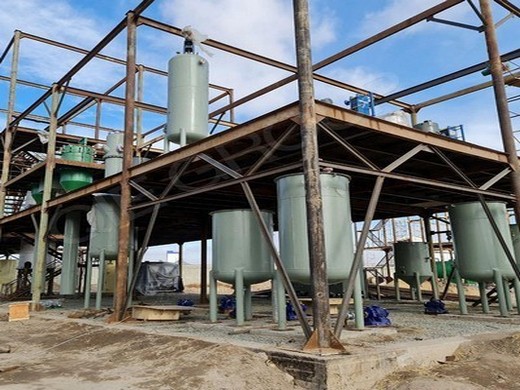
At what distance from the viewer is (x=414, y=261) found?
645 inches

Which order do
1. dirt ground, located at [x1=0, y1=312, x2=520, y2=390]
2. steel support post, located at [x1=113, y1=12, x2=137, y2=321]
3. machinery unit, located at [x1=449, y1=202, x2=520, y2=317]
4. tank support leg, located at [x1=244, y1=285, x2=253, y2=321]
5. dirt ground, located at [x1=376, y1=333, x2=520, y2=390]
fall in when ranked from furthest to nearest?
steel support post, located at [x1=113, y1=12, x2=137, y2=321], machinery unit, located at [x1=449, y1=202, x2=520, y2=317], tank support leg, located at [x1=244, y1=285, x2=253, y2=321], dirt ground, located at [x1=0, y1=312, x2=520, y2=390], dirt ground, located at [x1=376, y1=333, x2=520, y2=390]

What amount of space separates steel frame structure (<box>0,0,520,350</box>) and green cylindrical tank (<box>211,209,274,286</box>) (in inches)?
32.0

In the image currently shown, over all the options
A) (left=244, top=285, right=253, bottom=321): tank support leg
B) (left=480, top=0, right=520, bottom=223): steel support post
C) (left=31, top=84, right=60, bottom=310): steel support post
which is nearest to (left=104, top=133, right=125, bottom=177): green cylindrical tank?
(left=31, top=84, right=60, bottom=310): steel support post

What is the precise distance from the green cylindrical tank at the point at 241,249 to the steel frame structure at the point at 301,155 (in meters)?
0.81

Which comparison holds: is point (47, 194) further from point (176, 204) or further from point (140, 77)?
point (140, 77)

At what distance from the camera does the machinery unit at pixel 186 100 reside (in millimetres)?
11227

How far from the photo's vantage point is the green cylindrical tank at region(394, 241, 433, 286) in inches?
645

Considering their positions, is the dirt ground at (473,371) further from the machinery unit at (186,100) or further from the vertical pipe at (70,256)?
the vertical pipe at (70,256)

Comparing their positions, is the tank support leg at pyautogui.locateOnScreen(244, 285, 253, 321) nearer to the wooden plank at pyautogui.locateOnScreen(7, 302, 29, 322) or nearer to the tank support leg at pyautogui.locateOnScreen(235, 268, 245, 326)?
the tank support leg at pyautogui.locateOnScreen(235, 268, 245, 326)

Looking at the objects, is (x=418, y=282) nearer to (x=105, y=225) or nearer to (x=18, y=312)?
(x=105, y=225)

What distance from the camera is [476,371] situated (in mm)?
5492

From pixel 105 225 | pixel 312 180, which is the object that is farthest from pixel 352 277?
pixel 105 225

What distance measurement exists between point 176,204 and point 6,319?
245 inches

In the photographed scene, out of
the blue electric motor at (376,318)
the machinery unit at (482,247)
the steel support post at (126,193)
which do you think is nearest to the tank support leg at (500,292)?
Result: the machinery unit at (482,247)
